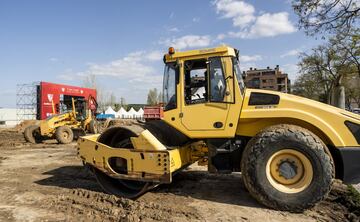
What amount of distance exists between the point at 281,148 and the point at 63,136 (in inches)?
545

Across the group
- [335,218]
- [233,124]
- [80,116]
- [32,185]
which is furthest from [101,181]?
[80,116]

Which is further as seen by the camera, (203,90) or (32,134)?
(32,134)

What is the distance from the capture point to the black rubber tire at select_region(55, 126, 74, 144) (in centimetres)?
1705

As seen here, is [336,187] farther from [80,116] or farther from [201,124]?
[80,116]

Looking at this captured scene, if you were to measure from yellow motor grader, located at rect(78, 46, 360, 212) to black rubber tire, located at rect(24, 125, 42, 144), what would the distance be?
1231 centimetres

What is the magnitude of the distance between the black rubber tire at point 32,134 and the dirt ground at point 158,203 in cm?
1006

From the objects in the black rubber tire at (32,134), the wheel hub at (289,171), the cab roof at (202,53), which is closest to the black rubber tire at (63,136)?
Result: the black rubber tire at (32,134)

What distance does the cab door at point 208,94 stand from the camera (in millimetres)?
5965

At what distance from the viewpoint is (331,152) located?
581cm

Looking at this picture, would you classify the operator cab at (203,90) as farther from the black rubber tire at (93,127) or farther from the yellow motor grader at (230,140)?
the black rubber tire at (93,127)

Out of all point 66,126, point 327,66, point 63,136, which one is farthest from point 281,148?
point 327,66

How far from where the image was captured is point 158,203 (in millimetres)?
5988

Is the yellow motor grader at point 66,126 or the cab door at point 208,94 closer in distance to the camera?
the cab door at point 208,94

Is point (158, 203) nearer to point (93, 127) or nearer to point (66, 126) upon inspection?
point (66, 126)
